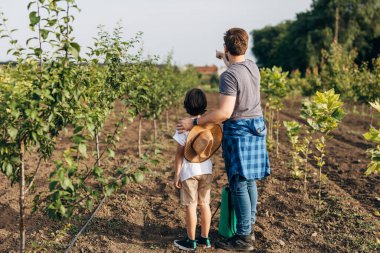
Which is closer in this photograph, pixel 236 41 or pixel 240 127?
pixel 236 41

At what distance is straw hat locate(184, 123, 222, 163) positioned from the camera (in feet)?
13.0

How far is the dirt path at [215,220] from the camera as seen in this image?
4.35m

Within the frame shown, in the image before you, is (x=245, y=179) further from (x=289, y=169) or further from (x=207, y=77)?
(x=207, y=77)

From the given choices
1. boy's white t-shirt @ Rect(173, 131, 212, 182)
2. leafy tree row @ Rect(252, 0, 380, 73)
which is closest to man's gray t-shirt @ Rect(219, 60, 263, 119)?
boy's white t-shirt @ Rect(173, 131, 212, 182)

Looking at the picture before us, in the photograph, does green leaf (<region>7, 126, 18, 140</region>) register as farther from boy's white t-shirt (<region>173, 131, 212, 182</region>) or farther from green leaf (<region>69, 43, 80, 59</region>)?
boy's white t-shirt (<region>173, 131, 212, 182</region>)

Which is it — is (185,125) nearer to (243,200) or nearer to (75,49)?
(243,200)

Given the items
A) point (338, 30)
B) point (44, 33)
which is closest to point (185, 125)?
point (44, 33)

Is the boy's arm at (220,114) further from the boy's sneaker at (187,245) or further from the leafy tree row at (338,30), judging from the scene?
the leafy tree row at (338,30)

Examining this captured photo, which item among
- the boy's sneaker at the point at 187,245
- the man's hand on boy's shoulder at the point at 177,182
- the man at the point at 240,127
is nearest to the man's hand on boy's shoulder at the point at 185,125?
the man at the point at 240,127

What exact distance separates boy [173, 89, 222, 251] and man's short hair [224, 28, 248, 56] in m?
0.47

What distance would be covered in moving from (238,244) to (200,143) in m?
1.08

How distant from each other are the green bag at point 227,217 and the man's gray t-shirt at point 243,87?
87 centimetres

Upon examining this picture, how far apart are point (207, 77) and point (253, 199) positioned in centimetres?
5629

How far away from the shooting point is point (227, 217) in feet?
14.4
